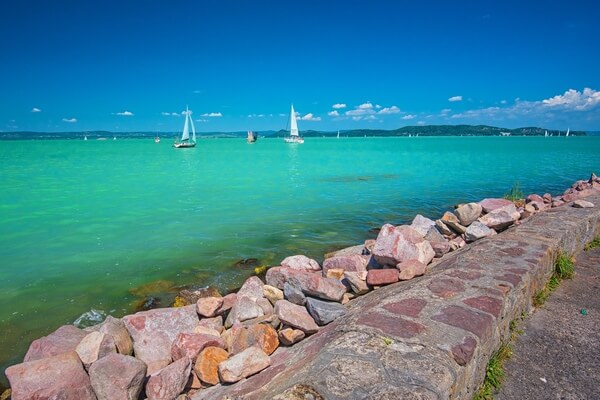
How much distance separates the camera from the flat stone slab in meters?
2.43

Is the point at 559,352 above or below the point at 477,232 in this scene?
below

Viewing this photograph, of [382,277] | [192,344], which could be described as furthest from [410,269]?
[192,344]

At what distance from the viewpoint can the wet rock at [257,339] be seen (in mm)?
4137

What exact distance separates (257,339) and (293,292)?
1242 millimetres

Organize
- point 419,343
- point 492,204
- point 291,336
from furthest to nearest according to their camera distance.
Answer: point 492,204 → point 291,336 → point 419,343

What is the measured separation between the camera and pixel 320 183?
25.4 m

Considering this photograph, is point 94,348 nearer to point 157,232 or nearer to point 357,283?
point 357,283

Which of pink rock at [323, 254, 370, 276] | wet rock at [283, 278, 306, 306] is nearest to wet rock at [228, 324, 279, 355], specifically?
wet rock at [283, 278, 306, 306]

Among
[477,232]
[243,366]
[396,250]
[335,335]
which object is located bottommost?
[243,366]

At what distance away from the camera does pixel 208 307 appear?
557 cm

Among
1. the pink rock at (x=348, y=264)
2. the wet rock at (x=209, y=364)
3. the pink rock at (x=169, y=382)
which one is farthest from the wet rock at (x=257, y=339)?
the pink rock at (x=348, y=264)

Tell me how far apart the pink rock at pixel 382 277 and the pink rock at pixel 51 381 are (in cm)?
378

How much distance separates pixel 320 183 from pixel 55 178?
72.1 ft

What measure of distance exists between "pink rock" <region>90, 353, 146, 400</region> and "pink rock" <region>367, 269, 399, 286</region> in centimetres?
330
